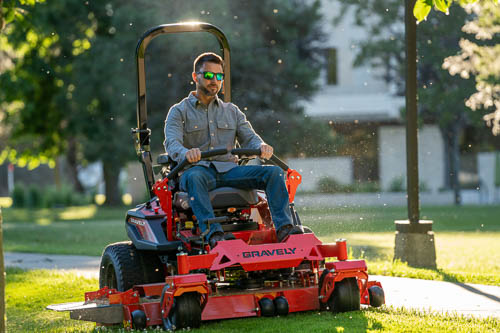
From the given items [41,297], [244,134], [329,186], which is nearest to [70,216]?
[329,186]

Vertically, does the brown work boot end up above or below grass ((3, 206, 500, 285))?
above

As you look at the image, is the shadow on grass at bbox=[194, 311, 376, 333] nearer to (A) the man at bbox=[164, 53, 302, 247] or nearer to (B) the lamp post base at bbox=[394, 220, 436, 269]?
(A) the man at bbox=[164, 53, 302, 247]

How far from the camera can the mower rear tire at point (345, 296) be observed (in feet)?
21.2

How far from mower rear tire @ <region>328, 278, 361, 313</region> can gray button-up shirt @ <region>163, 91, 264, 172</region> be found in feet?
4.40

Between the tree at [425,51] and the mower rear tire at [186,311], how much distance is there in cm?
1836

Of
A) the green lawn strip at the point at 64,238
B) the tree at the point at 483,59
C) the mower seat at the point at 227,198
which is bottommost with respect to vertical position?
the green lawn strip at the point at 64,238

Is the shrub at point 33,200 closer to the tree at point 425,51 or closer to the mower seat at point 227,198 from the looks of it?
the tree at point 425,51

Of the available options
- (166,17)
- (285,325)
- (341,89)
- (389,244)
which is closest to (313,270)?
(285,325)

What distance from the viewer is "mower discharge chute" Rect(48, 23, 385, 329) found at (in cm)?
616

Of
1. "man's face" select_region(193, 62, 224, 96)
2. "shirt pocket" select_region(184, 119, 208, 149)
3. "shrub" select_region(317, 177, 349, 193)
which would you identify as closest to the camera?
"man's face" select_region(193, 62, 224, 96)

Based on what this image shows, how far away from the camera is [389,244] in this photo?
14.9 metres

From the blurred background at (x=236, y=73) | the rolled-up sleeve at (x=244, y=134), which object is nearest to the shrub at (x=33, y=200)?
the blurred background at (x=236, y=73)

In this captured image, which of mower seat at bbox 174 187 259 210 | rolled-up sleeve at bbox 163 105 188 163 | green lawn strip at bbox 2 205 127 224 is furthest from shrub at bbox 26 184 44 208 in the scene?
mower seat at bbox 174 187 259 210

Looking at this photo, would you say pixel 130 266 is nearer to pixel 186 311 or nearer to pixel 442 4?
pixel 186 311
